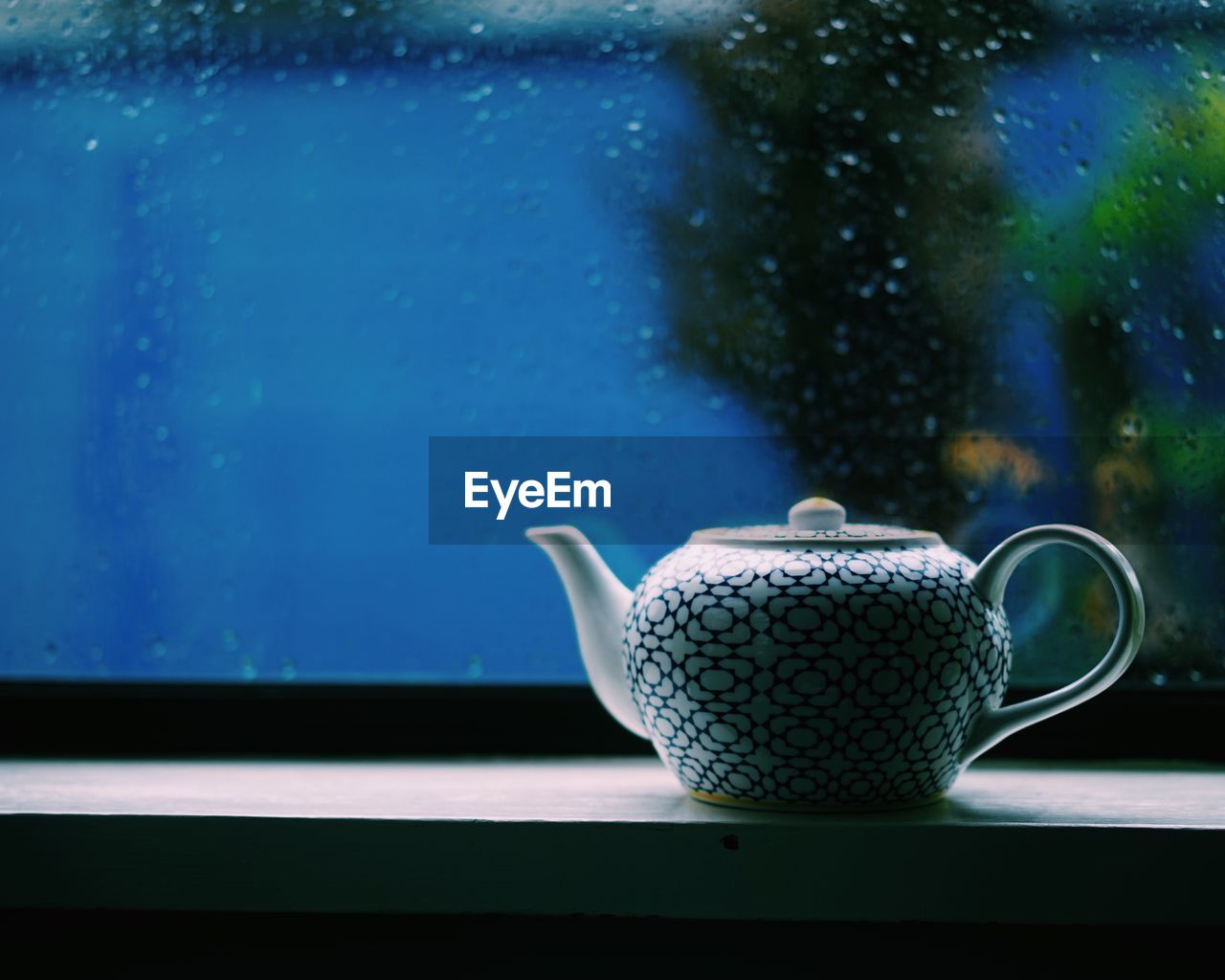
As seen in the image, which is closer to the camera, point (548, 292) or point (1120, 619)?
point (1120, 619)

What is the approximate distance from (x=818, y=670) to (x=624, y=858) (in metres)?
0.15

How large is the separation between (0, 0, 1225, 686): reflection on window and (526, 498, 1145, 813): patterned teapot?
193mm

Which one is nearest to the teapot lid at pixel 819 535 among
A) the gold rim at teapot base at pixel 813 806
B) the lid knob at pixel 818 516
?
the lid knob at pixel 818 516

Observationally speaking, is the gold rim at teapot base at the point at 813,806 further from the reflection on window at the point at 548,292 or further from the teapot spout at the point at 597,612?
the reflection on window at the point at 548,292

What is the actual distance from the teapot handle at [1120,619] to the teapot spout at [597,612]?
193 mm

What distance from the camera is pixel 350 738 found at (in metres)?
0.80

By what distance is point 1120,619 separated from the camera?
0.60m

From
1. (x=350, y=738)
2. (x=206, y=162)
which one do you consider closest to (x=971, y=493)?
(x=350, y=738)

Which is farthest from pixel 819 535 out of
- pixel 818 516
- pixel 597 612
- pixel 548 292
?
pixel 548 292

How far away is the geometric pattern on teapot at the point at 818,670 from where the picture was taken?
0.56m

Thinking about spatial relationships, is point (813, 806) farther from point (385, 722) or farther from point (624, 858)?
point (385, 722)

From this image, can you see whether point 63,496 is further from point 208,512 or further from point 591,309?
point 591,309

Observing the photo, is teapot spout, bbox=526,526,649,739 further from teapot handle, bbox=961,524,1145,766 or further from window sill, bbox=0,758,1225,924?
teapot handle, bbox=961,524,1145,766

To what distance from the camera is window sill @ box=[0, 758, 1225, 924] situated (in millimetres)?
573
